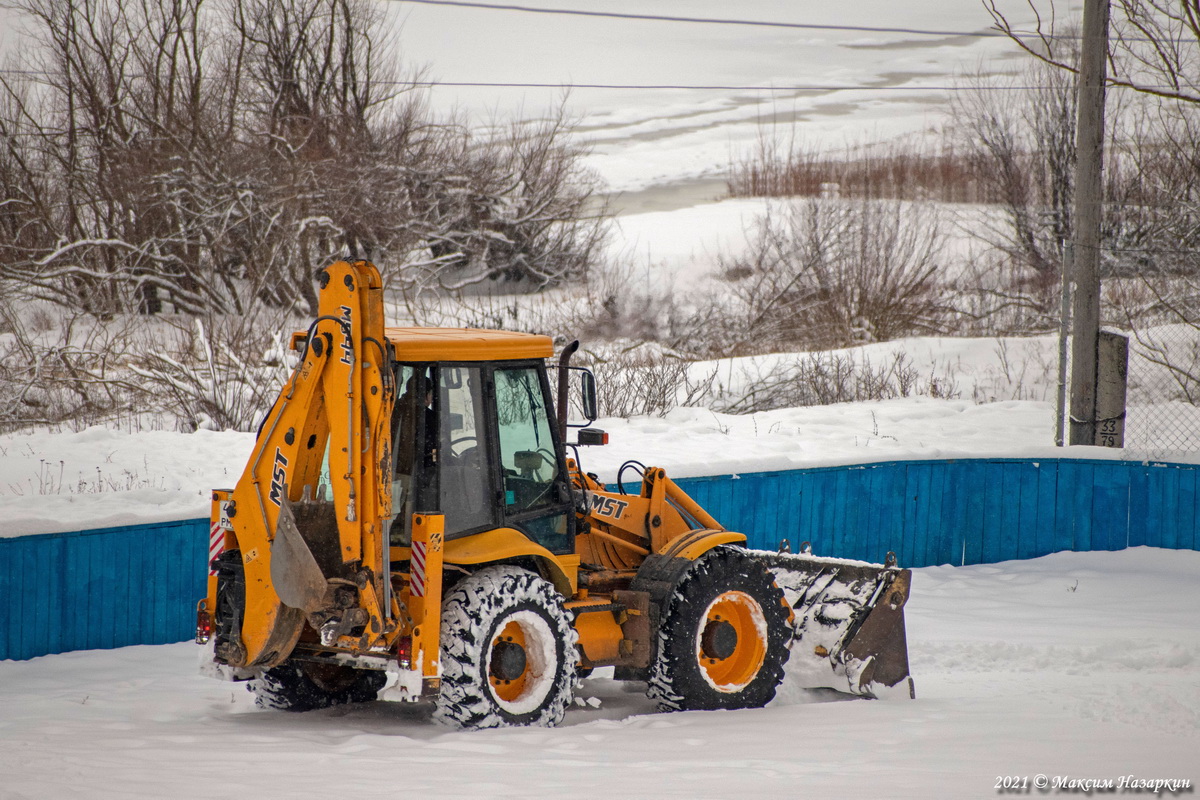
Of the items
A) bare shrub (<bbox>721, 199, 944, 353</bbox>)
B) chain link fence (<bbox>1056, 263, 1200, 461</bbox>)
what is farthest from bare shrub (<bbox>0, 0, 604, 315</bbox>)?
chain link fence (<bbox>1056, 263, 1200, 461</bbox>)

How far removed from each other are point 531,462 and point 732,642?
167 cm

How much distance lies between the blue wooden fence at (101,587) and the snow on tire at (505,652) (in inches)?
120

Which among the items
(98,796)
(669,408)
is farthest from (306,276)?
(98,796)

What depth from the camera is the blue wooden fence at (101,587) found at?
735cm

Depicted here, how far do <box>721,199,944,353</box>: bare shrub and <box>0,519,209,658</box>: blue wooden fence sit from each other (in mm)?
18587

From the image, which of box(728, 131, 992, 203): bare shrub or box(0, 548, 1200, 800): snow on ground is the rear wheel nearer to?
box(0, 548, 1200, 800): snow on ground

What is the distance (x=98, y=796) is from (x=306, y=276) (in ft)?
77.6

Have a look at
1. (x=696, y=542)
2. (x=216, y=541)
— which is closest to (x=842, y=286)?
(x=696, y=542)

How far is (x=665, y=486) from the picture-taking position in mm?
7395

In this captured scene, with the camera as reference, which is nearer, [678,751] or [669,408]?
[678,751]

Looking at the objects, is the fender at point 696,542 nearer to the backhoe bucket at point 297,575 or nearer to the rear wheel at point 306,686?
the rear wheel at point 306,686

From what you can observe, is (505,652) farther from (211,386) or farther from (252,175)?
(252,175)

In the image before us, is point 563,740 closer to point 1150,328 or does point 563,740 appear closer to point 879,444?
point 879,444

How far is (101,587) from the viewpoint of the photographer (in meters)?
7.73
